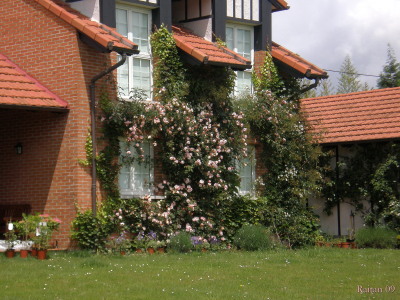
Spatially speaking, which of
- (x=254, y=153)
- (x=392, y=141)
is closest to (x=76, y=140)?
(x=254, y=153)

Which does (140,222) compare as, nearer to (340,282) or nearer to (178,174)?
(178,174)

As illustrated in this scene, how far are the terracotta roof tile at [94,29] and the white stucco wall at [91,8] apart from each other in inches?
5.8

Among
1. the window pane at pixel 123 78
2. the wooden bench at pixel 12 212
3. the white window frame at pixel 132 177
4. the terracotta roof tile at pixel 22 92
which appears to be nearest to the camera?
the terracotta roof tile at pixel 22 92

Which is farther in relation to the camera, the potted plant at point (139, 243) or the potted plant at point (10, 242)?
the potted plant at point (139, 243)

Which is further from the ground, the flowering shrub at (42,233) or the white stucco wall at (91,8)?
the white stucco wall at (91,8)

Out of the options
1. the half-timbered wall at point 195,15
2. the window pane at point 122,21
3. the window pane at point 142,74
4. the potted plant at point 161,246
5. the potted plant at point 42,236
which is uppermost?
the half-timbered wall at point 195,15

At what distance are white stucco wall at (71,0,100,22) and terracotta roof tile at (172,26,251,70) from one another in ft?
7.14

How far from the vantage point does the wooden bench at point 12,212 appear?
727 inches

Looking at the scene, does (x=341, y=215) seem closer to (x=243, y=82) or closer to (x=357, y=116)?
(x=357, y=116)

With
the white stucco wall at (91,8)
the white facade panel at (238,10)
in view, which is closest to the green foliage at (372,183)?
the white facade panel at (238,10)

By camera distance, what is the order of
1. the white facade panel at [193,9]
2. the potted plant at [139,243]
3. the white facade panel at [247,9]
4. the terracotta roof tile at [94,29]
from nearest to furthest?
the terracotta roof tile at [94,29]
the potted plant at [139,243]
the white facade panel at [193,9]
the white facade panel at [247,9]

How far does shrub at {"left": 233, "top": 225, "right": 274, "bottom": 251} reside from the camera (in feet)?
62.2

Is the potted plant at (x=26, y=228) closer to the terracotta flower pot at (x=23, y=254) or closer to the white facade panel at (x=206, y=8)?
the terracotta flower pot at (x=23, y=254)

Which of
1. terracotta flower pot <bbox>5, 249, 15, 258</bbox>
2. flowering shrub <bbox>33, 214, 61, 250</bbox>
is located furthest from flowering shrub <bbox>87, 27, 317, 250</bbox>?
terracotta flower pot <bbox>5, 249, 15, 258</bbox>
